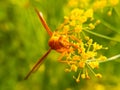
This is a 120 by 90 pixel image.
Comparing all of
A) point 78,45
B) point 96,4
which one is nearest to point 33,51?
point 96,4

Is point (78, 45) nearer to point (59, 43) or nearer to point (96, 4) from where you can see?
point (59, 43)

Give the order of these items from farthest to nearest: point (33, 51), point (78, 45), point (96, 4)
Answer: point (33, 51) → point (96, 4) → point (78, 45)

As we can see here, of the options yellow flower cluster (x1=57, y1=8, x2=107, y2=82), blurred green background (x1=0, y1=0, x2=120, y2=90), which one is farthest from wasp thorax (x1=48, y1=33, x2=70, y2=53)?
blurred green background (x1=0, y1=0, x2=120, y2=90)

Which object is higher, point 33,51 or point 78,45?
point 78,45

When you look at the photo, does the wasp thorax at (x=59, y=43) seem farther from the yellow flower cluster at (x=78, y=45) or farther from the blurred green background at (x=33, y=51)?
the blurred green background at (x=33, y=51)

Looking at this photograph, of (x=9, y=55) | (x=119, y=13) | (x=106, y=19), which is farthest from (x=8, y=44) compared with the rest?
(x=119, y=13)

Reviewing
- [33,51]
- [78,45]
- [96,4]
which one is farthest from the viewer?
[33,51]

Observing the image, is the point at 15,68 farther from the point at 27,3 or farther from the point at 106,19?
the point at 106,19
